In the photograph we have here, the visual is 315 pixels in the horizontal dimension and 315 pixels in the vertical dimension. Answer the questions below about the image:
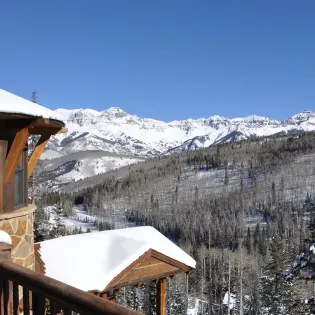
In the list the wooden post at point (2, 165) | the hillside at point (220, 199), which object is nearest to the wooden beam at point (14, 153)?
the wooden post at point (2, 165)

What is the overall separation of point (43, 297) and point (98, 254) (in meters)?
5.21

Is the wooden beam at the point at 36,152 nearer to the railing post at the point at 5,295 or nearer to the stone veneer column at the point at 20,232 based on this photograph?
the stone veneer column at the point at 20,232

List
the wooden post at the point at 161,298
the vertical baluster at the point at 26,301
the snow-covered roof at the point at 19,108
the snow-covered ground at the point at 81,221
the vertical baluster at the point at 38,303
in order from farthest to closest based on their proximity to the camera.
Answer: the snow-covered ground at the point at 81,221, the wooden post at the point at 161,298, the snow-covered roof at the point at 19,108, the vertical baluster at the point at 26,301, the vertical baluster at the point at 38,303

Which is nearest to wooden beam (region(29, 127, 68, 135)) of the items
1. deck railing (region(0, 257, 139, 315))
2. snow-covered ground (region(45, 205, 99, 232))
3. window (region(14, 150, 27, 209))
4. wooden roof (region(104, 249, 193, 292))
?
window (region(14, 150, 27, 209))

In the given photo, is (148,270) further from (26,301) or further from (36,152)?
(26,301)

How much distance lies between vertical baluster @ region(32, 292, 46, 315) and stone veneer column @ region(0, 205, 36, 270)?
239 cm

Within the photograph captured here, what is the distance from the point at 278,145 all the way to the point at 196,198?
2221 inches

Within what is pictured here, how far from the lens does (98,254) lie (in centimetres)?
773

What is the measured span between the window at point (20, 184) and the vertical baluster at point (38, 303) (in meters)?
2.87

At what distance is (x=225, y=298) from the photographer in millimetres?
56938

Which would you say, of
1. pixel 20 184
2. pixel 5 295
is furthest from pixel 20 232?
pixel 5 295

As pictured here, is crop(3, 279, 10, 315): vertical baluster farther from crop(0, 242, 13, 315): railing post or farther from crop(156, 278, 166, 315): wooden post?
crop(156, 278, 166, 315): wooden post

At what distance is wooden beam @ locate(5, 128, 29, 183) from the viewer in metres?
5.02

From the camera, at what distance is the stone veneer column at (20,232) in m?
5.01
